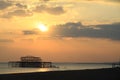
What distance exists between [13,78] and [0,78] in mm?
1031

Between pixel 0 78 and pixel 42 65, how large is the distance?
392ft

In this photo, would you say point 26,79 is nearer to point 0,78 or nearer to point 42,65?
point 0,78

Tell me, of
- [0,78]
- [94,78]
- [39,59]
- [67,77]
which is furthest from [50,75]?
[39,59]

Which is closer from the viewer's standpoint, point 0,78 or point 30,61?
point 0,78

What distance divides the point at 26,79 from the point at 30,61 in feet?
398

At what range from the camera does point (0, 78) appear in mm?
23828

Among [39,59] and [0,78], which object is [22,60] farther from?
[0,78]

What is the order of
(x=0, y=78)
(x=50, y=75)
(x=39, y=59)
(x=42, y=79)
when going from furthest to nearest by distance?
1. (x=39, y=59)
2. (x=50, y=75)
3. (x=42, y=79)
4. (x=0, y=78)

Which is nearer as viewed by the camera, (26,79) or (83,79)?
(26,79)

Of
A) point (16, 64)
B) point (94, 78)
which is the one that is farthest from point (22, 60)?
point (94, 78)

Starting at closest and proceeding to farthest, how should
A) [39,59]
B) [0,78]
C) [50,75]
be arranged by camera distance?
[0,78] → [50,75] → [39,59]

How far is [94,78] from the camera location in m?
30.9

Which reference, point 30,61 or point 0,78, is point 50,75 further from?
point 30,61

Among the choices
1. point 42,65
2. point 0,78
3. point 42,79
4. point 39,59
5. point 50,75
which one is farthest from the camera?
point 39,59
